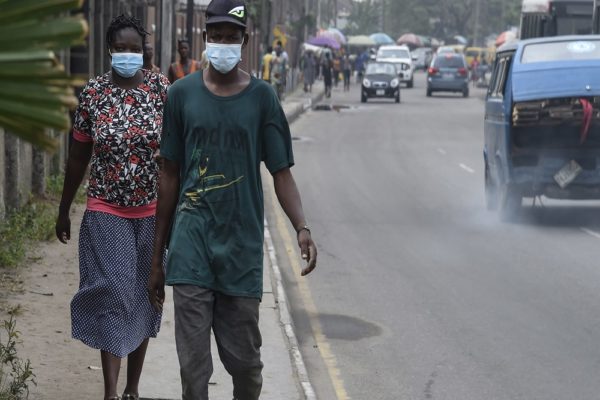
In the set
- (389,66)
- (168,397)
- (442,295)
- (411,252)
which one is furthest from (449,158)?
(389,66)

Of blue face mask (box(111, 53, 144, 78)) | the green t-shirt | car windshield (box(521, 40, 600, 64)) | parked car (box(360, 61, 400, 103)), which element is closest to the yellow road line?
blue face mask (box(111, 53, 144, 78))

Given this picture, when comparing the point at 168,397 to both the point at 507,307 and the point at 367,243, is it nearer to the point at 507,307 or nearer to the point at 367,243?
the point at 507,307

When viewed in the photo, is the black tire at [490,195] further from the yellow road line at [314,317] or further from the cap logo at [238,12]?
the cap logo at [238,12]

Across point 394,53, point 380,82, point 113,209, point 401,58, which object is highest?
point 113,209

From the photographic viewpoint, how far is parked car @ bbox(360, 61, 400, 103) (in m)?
50.3

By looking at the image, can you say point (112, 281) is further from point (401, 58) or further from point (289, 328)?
point (401, 58)

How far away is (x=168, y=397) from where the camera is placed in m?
6.51

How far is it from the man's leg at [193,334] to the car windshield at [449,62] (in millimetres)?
52583

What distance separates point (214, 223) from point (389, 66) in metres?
46.2

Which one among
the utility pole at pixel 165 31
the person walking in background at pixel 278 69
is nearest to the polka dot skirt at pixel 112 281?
the utility pole at pixel 165 31

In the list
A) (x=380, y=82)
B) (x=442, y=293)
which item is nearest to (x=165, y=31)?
(x=442, y=293)

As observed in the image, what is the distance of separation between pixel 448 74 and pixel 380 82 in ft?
27.2

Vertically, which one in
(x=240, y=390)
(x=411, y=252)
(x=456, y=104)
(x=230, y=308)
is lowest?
(x=456, y=104)

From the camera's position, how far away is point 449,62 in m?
57.2
